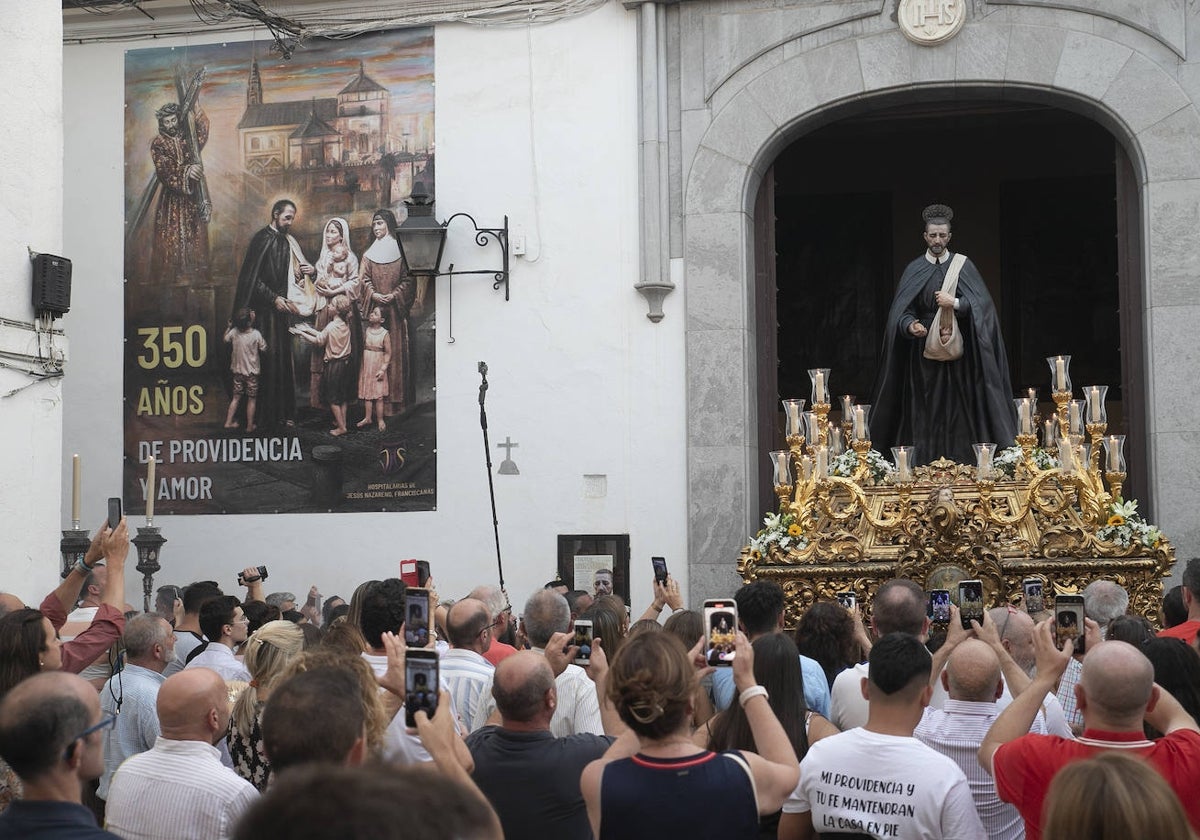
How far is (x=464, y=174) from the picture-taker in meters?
14.1

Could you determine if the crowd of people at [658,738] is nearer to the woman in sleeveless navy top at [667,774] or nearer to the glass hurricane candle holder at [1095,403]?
the woman in sleeveless navy top at [667,774]

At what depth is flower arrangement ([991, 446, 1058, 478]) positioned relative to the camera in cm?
1212

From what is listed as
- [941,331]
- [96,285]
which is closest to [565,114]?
[941,331]

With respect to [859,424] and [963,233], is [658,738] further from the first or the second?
[963,233]

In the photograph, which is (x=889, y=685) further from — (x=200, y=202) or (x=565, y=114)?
(x=200, y=202)

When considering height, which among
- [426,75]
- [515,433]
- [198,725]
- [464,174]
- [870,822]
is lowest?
[870,822]

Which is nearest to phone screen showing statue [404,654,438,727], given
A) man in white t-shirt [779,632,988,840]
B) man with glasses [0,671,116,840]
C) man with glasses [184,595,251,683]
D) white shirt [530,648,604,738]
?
man with glasses [0,671,116,840]

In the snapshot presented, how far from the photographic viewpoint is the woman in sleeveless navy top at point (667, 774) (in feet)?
12.9

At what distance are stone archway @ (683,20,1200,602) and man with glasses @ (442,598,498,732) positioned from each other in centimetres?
731

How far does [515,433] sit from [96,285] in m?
4.34

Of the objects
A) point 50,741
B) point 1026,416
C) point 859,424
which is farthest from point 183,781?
point 1026,416

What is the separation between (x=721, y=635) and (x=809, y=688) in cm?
151

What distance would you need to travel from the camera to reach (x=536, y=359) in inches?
546

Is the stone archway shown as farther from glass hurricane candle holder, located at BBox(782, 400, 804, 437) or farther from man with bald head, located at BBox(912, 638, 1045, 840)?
man with bald head, located at BBox(912, 638, 1045, 840)
